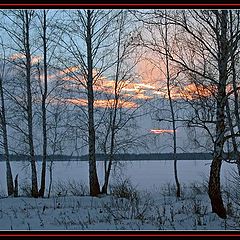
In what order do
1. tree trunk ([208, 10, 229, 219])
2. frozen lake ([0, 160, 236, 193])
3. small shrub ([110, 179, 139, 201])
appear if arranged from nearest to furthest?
tree trunk ([208, 10, 229, 219]), small shrub ([110, 179, 139, 201]), frozen lake ([0, 160, 236, 193])

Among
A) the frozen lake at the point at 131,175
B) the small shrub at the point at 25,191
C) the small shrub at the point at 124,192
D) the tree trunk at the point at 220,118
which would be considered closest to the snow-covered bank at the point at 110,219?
the tree trunk at the point at 220,118

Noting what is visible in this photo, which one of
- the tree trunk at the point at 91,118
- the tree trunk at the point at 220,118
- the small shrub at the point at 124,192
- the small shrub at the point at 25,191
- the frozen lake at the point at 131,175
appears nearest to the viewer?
the tree trunk at the point at 220,118

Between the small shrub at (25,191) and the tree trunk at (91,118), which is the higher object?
the tree trunk at (91,118)

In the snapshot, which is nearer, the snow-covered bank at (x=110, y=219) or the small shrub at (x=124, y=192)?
the snow-covered bank at (x=110, y=219)

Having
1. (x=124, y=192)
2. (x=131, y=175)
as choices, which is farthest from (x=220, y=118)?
(x=131, y=175)

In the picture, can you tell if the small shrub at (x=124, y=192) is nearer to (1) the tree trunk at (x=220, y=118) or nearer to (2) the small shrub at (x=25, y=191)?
(2) the small shrub at (x=25, y=191)

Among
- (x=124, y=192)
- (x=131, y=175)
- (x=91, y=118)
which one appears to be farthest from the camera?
(x=131, y=175)

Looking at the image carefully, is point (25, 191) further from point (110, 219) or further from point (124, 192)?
point (110, 219)

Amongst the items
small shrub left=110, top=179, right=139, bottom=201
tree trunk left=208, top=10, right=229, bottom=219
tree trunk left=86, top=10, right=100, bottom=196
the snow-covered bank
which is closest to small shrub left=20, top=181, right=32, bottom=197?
tree trunk left=86, top=10, right=100, bottom=196

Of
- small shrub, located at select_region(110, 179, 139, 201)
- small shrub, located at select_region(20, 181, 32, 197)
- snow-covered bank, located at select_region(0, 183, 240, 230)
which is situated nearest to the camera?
snow-covered bank, located at select_region(0, 183, 240, 230)

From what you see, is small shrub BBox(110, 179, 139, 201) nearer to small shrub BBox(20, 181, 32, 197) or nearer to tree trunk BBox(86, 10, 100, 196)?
tree trunk BBox(86, 10, 100, 196)

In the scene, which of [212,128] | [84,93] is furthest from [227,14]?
[84,93]

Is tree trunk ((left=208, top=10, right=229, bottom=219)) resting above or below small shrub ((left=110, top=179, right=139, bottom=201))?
above

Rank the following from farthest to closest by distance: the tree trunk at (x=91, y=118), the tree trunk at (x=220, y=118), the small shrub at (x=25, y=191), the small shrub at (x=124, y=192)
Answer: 1. the small shrub at (x=25, y=191)
2. the tree trunk at (x=91, y=118)
3. the small shrub at (x=124, y=192)
4. the tree trunk at (x=220, y=118)
